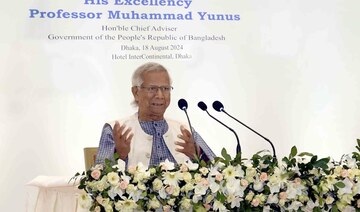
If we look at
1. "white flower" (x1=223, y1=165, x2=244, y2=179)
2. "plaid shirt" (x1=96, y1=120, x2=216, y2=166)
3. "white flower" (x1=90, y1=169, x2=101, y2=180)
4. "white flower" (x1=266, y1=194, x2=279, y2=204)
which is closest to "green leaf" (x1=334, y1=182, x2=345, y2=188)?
"white flower" (x1=266, y1=194, x2=279, y2=204)

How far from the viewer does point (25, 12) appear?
356 centimetres

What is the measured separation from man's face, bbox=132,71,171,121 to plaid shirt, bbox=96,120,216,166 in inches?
2.0

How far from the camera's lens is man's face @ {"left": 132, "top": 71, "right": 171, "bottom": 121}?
144 inches

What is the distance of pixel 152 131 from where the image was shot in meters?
3.66

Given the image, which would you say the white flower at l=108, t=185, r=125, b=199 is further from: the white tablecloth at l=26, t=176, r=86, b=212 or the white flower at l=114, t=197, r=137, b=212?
the white tablecloth at l=26, t=176, r=86, b=212

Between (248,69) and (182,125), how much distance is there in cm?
58

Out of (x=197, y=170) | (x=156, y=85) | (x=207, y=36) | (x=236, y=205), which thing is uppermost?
(x=207, y=36)

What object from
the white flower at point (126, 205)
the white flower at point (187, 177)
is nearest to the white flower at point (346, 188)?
the white flower at point (187, 177)

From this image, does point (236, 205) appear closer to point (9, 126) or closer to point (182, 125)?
point (182, 125)

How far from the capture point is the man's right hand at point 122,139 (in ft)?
11.7

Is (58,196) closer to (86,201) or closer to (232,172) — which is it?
(86,201)

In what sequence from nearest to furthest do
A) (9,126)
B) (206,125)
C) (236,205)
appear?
1. (236,205)
2. (9,126)
3. (206,125)

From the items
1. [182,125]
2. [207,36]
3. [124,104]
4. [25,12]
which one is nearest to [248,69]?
[207,36]

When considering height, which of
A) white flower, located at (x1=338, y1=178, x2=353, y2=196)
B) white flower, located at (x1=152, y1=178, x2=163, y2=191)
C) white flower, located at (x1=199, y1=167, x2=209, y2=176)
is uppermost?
white flower, located at (x1=199, y1=167, x2=209, y2=176)
